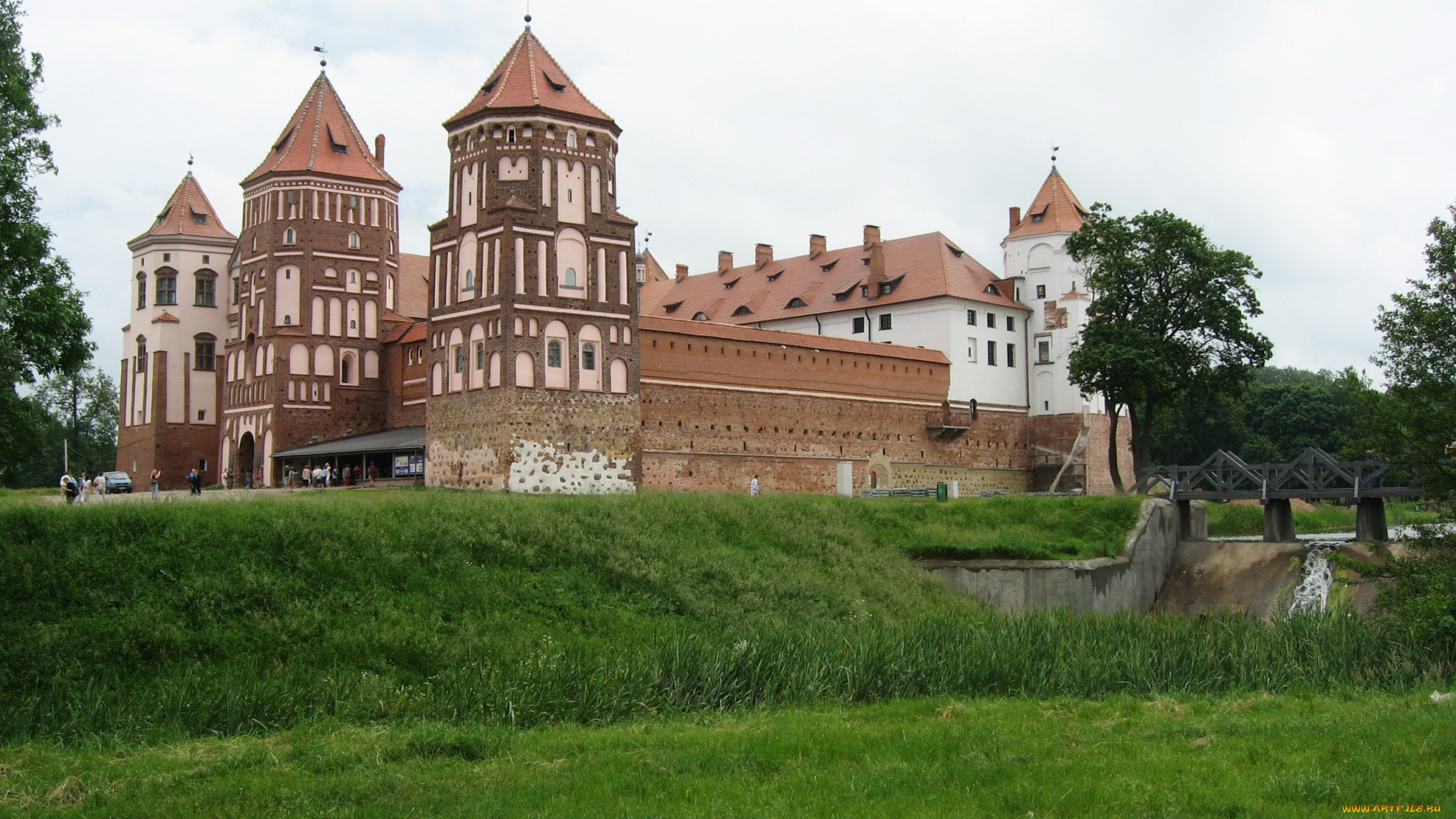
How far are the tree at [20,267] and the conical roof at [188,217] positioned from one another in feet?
117

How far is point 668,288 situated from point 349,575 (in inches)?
1835

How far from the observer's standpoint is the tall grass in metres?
13.9

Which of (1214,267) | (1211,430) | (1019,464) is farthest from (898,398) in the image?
(1211,430)

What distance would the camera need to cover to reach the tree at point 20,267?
17.8 m

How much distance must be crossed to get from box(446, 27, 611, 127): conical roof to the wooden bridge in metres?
19.4

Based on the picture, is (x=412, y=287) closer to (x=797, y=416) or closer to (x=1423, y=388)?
(x=797, y=416)

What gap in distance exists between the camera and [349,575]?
63.9 feet

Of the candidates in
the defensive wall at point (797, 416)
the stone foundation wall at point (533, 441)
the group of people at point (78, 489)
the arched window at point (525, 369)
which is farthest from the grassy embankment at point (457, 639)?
the defensive wall at point (797, 416)

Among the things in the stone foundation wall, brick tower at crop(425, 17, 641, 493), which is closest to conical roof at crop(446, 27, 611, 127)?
brick tower at crop(425, 17, 641, 493)

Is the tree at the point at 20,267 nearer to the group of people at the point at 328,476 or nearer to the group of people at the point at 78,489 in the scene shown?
the group of people at the point at 78,489

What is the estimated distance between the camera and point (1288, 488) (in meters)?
33.5

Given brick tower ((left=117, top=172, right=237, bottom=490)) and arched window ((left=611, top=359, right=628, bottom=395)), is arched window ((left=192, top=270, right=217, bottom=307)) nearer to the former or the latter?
brick tower ((left=117, top=172, right=237, bottom=490))

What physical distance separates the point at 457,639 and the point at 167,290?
129 ft

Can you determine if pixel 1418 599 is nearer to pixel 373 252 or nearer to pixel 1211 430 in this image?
pixel 373 252
